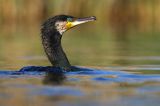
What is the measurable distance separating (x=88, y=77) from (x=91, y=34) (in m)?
12.5

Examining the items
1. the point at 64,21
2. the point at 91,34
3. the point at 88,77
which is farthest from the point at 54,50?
the point at 91,34

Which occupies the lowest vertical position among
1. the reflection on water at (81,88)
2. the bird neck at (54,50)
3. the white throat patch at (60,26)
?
the reflection on water at (81,88)

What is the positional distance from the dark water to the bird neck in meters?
0.32

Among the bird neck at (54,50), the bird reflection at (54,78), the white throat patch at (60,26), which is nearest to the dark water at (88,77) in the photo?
the bird reflection at (54,78)

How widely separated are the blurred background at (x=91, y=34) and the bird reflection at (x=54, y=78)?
176 centimetres

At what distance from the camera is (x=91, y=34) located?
2233 cm

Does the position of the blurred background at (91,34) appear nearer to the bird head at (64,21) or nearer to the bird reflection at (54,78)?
the bird head at (64,21)

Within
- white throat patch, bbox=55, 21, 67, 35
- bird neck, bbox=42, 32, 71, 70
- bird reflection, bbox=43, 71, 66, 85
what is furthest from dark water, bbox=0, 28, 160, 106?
white throat patch, bbox=55, 21, 67, 35

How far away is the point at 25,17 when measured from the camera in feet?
85.5

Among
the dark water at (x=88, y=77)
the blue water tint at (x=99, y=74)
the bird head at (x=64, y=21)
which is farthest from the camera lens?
the bird head at (x=64, y=21)

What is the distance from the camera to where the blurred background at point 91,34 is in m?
14.1

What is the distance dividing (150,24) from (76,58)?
12.0 m

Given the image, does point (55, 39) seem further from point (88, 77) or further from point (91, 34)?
point (91, 34)

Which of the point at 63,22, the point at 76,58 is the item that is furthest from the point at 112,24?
the point at 63,22
